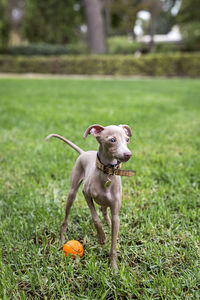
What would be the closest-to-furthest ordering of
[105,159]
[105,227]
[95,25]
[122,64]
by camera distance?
[105,159] < [105,227] < [122,64] < [95,25]

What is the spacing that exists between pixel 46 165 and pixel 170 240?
1686 millimetres

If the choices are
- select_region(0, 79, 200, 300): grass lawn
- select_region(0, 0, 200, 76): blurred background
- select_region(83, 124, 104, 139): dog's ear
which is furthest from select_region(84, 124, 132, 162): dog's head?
select_region(0, 0, 200, 76): blurred background

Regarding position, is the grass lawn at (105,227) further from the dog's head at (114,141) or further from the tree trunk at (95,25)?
the tree trunk at (95,25)

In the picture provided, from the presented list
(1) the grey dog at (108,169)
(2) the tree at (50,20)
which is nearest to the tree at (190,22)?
(2) the tree at (50,20)

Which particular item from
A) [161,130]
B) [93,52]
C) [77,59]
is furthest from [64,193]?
[93,52]

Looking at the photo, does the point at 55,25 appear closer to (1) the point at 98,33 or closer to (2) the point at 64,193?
(1) the point at 98,33

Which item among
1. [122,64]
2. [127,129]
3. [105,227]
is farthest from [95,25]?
[127,129]

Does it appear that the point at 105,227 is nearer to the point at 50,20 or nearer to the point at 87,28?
the point at 87,28

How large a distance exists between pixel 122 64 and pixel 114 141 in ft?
60.9

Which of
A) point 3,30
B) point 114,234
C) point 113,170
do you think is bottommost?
point 114,234

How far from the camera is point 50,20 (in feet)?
87.6

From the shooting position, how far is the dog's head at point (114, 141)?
4.04 ft

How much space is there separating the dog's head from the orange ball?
2.09 feet

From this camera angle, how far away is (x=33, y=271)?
1518 mm
